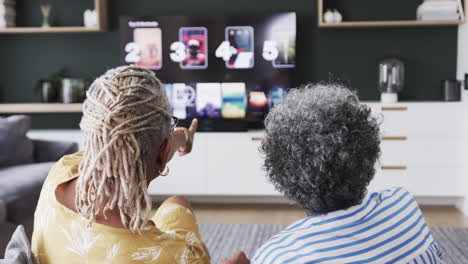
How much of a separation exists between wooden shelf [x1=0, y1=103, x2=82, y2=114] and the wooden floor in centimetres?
134

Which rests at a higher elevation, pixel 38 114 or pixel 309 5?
pixel 309 5

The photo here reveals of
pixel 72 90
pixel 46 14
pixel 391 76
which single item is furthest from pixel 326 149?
pixel 46 14

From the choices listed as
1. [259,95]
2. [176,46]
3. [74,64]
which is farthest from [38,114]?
[259,95]

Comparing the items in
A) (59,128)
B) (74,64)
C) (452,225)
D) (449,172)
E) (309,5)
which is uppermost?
(309,5)

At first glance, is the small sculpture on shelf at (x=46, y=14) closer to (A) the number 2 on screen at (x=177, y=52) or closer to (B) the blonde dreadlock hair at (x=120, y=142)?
(A) the number 2 on screen at (x=177, y=52)

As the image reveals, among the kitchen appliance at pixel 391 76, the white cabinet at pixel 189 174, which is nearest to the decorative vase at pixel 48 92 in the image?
the white cabinet at pixel 189 174

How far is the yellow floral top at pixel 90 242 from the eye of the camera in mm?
1101

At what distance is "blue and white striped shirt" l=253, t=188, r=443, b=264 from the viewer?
0.91m

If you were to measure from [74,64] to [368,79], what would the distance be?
106 inches

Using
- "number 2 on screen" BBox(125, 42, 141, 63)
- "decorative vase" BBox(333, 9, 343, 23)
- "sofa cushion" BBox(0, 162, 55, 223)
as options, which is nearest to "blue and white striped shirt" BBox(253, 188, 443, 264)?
"sofa cushion" BBox(0, 162, 55, 223)

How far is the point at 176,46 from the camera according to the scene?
4.43 m

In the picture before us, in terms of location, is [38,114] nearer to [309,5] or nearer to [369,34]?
[309,5]

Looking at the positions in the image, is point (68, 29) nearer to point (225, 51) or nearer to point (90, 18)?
point (90, 18)

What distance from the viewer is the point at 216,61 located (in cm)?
442
